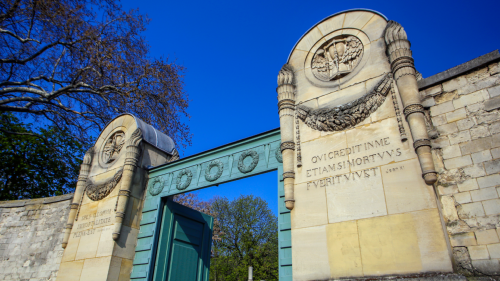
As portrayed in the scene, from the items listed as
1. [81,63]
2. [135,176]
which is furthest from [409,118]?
[81,63]

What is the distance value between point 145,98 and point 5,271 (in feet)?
25.9

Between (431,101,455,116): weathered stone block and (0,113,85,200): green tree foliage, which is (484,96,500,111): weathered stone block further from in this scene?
(0,113,85,200): green tree foliage

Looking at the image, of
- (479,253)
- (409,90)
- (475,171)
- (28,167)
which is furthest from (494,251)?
(28,167)

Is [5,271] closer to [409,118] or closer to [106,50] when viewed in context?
[106,50]

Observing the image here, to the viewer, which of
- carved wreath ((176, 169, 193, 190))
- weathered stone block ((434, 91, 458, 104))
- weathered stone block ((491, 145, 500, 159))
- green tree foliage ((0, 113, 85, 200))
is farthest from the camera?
green tree foliage ((0, 113, 85, 200))

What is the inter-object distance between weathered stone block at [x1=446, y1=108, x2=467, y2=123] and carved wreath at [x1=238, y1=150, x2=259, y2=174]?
12.9ft

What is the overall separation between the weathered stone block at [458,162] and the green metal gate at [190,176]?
2.96m

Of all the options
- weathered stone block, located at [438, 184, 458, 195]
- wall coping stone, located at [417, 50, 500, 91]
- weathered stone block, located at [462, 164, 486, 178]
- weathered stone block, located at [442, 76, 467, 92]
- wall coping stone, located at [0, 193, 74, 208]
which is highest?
wall coping stone, located at [417, 50, 500, 91]

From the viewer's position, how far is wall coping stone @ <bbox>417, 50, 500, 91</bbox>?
17.1 feet

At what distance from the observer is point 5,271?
10953 mm

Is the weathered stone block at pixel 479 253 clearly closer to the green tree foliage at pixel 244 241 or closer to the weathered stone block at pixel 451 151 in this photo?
the weathered stone block at pixel 451 151

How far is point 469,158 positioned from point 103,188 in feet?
29.5

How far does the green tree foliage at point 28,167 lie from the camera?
17.9m

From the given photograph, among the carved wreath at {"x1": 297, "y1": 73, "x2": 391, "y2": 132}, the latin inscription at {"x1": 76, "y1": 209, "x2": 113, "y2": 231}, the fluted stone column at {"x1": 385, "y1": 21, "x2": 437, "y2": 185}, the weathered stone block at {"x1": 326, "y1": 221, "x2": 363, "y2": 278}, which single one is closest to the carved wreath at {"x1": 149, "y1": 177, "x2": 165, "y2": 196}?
the latin inscription at {"x1": 76, "y1": 209, "x2": 113, "y2": 231}
